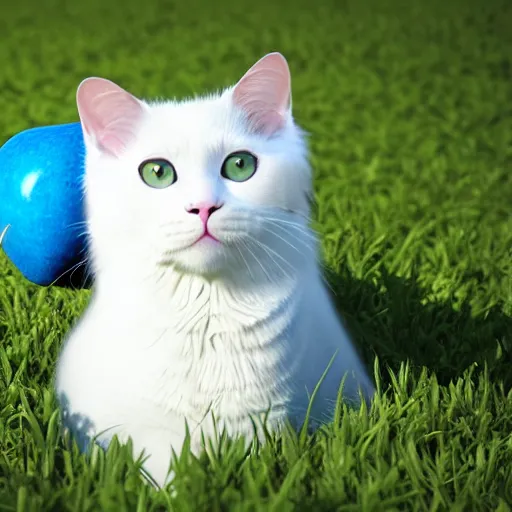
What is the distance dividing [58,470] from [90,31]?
7.96 metres

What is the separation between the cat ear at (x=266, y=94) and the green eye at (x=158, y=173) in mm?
250

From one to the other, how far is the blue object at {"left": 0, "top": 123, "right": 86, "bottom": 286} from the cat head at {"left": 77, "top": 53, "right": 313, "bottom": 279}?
0.40 metres

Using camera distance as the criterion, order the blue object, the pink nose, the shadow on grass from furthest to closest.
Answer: the shadow on grass → the blue object → the pink nose

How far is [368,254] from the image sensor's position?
3.58 m

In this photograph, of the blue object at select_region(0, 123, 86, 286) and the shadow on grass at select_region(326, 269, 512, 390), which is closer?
the blue object at select_region(0, 123, 86, 286)

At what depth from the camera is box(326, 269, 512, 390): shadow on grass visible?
283cm

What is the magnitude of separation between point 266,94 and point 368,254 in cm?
165

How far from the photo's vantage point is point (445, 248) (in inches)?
151

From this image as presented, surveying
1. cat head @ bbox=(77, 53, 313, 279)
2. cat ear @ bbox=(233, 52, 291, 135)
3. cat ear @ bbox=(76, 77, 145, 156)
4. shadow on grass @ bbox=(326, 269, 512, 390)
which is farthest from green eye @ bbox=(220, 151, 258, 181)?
shadow on grass @ bbox=(326, 269, 512, 390)

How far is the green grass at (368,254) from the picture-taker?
1978mm

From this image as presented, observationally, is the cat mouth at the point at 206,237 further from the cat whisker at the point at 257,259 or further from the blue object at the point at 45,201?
the blue object at the point at 45,201

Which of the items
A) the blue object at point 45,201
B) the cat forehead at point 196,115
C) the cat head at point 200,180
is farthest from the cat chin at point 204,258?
the blue object at point 45,201

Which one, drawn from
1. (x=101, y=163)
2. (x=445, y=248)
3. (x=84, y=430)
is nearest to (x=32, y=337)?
(x=84, y=430)

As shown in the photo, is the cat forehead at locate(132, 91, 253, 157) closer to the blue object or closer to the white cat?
the white cat
